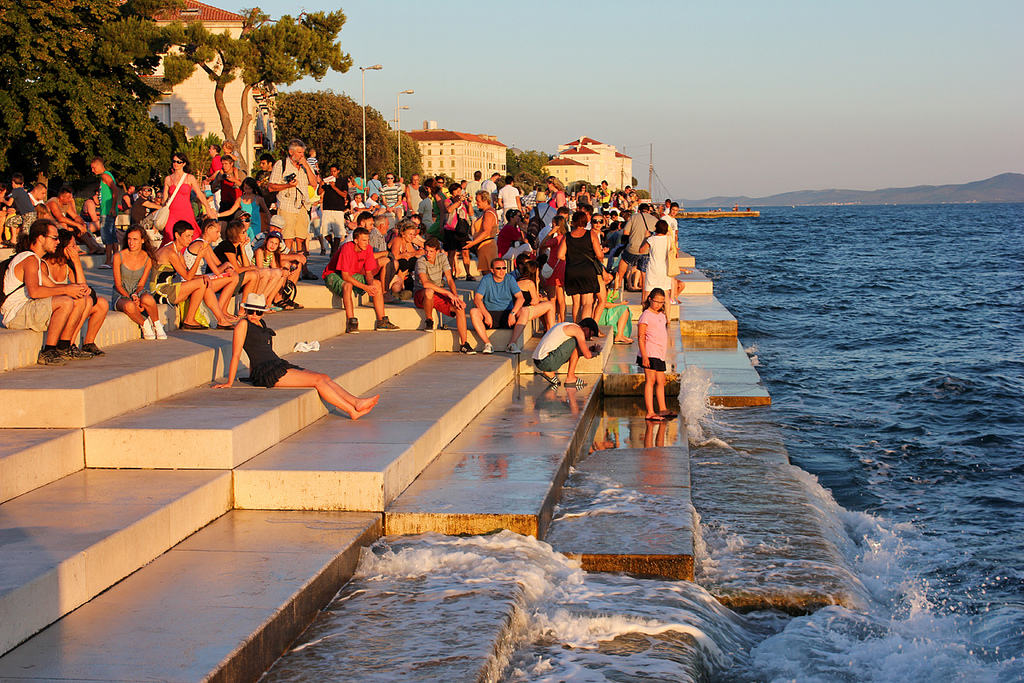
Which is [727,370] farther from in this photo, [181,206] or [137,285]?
[137,285]

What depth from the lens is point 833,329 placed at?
24.9 meters

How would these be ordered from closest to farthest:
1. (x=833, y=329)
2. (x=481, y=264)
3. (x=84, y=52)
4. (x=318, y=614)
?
(x=318, y=614), (x=481, y=264), (x=833, y=329), (x=84, y=52)

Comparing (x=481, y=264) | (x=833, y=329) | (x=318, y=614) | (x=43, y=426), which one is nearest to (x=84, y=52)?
(x=481, y=264)

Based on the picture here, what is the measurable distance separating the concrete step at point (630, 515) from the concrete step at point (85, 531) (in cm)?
227

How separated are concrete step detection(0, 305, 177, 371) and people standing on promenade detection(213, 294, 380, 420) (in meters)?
1.37

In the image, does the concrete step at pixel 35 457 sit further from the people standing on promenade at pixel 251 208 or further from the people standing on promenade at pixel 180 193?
the people standing on promenade at pixel 251 208

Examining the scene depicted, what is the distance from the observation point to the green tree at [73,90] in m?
30.6

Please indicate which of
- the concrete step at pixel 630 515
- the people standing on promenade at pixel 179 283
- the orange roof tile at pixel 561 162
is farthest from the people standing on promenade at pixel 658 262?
the orange roof tile at pixel 561 162

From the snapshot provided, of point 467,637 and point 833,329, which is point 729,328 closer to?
point 833,329

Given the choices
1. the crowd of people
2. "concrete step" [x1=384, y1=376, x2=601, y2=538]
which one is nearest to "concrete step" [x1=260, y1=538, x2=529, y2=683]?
"concrete step" [x1=384, y1=376, x2=601, y2=538]

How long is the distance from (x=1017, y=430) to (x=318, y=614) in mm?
11786

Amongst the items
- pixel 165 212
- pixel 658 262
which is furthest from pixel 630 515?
pixel 658 262

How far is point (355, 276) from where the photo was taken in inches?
440

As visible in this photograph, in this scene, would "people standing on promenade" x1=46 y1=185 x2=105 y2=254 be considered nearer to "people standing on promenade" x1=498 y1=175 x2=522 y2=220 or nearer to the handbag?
the handbag
